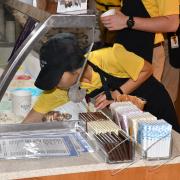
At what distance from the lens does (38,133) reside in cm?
134

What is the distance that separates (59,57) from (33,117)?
0.37 m

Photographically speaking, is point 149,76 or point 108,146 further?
point 149,76

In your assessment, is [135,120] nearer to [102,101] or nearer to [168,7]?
[102,101]

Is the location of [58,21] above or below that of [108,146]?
above

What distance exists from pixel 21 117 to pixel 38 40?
25.7 inches

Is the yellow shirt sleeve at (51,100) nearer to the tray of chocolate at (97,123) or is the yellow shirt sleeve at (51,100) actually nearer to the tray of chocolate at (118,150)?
the tray of chocolate at (97,123)

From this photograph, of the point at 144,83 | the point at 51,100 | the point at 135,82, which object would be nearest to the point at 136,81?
the point at 135,82

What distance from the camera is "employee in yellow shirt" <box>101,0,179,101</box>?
212 centimetres

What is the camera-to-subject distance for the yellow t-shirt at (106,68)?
1.68 metres

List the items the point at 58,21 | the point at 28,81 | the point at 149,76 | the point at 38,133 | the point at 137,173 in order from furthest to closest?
the point at 28,81, the point at 149,76, the point at 38,133, the point at 137,173, the point at 58,21

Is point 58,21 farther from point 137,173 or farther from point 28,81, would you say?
point 28,81

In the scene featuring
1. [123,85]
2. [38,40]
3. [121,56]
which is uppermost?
[38,40]

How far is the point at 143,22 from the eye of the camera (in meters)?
2.12

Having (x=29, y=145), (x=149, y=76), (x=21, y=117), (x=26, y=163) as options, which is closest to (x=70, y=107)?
(x=21, y=117)
